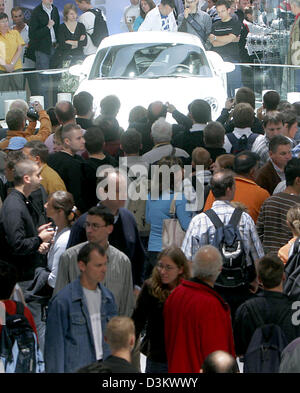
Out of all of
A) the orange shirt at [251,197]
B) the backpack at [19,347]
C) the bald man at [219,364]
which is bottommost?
the backpack at [19,347]

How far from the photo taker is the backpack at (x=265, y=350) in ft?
19.7

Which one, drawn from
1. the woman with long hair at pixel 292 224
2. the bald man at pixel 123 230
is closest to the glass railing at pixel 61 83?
the woman with long hair at pixel 292 224

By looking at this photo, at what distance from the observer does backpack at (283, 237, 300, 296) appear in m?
6.68

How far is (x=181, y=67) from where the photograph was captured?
45.8 ft

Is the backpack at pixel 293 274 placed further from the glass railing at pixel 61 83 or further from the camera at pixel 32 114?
the glass railing at pixel 61 83

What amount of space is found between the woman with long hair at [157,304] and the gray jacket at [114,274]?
1.21 ft

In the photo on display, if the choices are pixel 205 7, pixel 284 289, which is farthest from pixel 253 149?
pixel 205 7

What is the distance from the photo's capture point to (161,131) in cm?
923

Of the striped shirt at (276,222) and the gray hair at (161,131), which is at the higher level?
the gray hair at (161,131)

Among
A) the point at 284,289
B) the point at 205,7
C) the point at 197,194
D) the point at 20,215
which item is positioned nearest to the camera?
the point at 284,289

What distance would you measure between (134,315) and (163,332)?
255 mm

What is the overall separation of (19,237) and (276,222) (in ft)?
6.92

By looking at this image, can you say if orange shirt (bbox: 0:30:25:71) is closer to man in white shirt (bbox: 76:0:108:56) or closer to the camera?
man in white shirt (bbox: 76:0:108:56)
